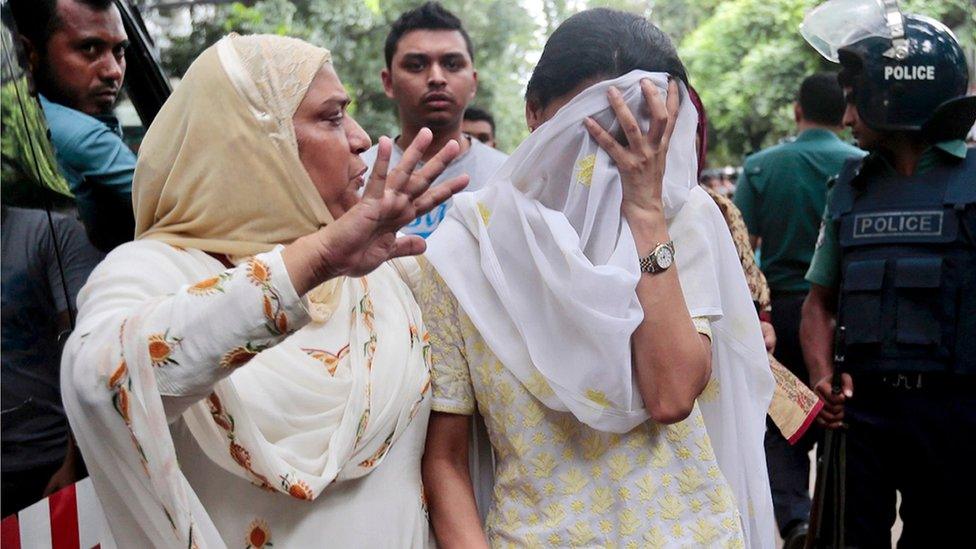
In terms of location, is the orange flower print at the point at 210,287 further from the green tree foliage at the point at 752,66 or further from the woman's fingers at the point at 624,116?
the green tree foliage at the point at 752,66

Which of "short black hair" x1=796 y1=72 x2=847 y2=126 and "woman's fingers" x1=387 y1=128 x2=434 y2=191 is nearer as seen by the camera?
"woman's fingers" x1=387 y1=128 x2=434 y2=191

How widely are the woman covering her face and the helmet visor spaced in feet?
6.31

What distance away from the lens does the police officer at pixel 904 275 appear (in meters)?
3.67

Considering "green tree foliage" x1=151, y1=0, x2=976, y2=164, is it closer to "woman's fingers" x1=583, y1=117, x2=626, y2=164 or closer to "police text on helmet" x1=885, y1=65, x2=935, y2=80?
"police text on helmet" x1=885, y1=65, x2=935, y2=80

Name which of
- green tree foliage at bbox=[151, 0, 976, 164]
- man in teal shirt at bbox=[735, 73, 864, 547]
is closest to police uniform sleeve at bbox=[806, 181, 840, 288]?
man in teal shirt at bbox=[735, 73, 864, 547]

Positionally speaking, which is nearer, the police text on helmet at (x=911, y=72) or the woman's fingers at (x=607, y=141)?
the woman's fingers at (x=607, y=141)

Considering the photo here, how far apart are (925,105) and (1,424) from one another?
2893 mm

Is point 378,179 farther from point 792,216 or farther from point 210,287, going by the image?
point 792,216

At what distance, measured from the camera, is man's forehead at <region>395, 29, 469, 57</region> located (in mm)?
5086

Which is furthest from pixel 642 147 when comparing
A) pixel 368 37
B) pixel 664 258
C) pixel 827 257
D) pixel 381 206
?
pixel 368 37

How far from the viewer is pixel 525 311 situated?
2096 mm

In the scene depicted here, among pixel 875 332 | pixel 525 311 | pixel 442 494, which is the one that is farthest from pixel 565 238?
pixel 875 332

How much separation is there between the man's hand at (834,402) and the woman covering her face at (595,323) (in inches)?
69.9

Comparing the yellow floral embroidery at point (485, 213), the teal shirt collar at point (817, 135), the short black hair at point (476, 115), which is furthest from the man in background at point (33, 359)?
the short black hair at point (476, 115)
